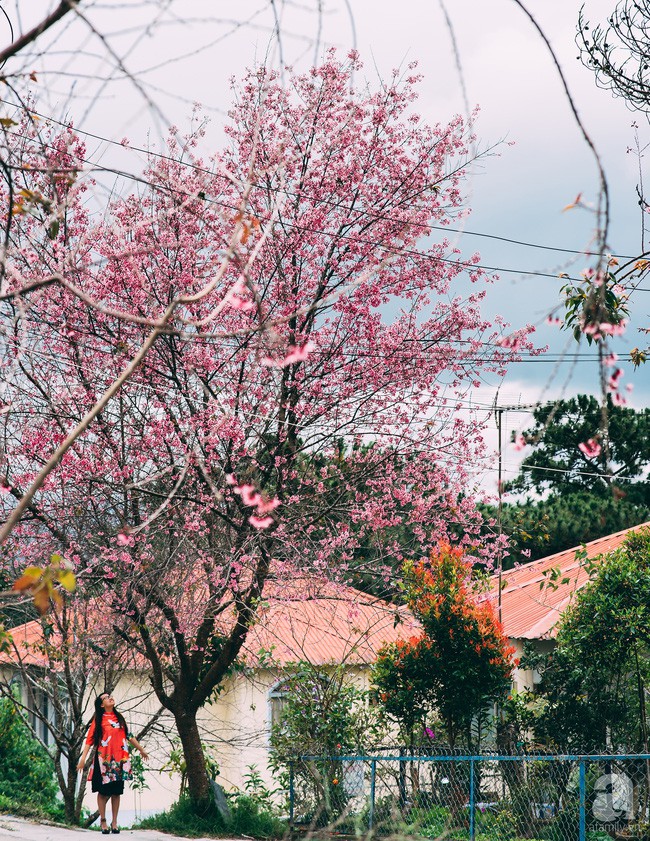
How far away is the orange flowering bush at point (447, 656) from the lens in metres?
11.3

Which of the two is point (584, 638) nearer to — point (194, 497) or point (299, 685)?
point (299, 685)

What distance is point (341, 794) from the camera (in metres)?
11.4

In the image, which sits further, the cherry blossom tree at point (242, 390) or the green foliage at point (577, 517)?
the green foliage at point (577, 517)

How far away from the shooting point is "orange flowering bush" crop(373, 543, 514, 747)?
11258mm

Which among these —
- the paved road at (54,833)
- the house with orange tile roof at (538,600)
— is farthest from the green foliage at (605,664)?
the paved road at (54,833)

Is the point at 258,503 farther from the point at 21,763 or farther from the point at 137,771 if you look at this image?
the point at 21,763

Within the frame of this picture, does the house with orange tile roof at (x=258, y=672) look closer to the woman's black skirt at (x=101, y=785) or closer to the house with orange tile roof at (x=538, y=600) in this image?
the woman's black skirt at (x=101, y=785)

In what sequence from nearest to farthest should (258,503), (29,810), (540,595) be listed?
(258,503)
(29,810)
(540,595)

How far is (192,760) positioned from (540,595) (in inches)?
310

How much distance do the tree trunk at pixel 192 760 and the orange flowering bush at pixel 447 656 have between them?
254cm

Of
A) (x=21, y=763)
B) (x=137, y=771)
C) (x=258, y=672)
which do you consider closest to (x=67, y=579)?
(x=137, y=771)

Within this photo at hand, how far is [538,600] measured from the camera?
17.1m

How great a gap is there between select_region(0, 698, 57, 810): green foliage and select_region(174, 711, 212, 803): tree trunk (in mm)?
3006

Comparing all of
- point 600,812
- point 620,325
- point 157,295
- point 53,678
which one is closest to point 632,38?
point 620,325
